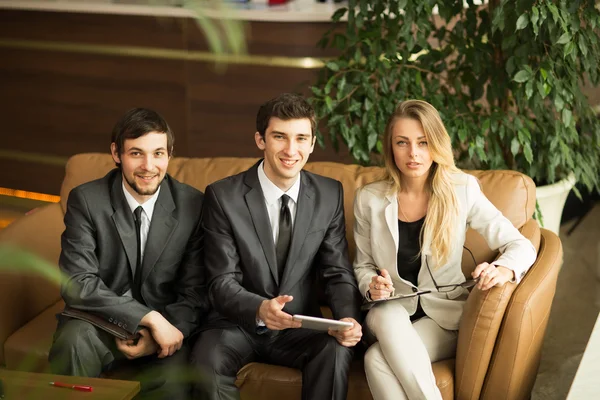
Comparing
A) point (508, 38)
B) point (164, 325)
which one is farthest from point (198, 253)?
point (508, 38)

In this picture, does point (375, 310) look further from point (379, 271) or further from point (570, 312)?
point (570, 312)

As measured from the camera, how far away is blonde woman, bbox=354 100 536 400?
2.20 meters

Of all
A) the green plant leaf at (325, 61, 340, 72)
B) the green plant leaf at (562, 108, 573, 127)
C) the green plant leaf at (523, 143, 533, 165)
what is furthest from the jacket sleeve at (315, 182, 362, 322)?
the green plant leaf at (562, 108, 573, 127)

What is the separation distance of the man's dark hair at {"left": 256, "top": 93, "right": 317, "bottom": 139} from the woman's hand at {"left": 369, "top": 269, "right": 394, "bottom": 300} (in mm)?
483

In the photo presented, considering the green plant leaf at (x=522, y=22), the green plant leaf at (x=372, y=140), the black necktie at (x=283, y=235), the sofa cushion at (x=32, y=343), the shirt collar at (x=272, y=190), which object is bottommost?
the sofa cushion at (x=32, y=343)

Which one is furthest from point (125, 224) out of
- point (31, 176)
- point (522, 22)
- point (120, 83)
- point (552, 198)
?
point (31, 176)

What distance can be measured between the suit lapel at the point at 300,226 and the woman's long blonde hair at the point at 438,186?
337mm

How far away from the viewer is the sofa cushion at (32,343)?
2.26 meters

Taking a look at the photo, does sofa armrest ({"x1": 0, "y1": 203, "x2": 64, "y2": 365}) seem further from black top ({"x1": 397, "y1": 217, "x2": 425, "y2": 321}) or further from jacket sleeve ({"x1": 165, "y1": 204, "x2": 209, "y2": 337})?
black top ({"x1": 397, "y1": 217, "x2": 425, "y2": 321})

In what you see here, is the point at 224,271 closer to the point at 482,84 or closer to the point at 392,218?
the point at 392,218

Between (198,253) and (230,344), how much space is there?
1.07 ft

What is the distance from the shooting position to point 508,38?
2.84 m

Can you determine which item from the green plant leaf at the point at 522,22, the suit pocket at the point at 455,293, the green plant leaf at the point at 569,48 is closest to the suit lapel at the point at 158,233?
the suit pocket at the point at 455,293

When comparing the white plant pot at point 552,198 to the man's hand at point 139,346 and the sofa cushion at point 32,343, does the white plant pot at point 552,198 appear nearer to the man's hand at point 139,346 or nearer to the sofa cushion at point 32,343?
the man's hand at point 139,346
